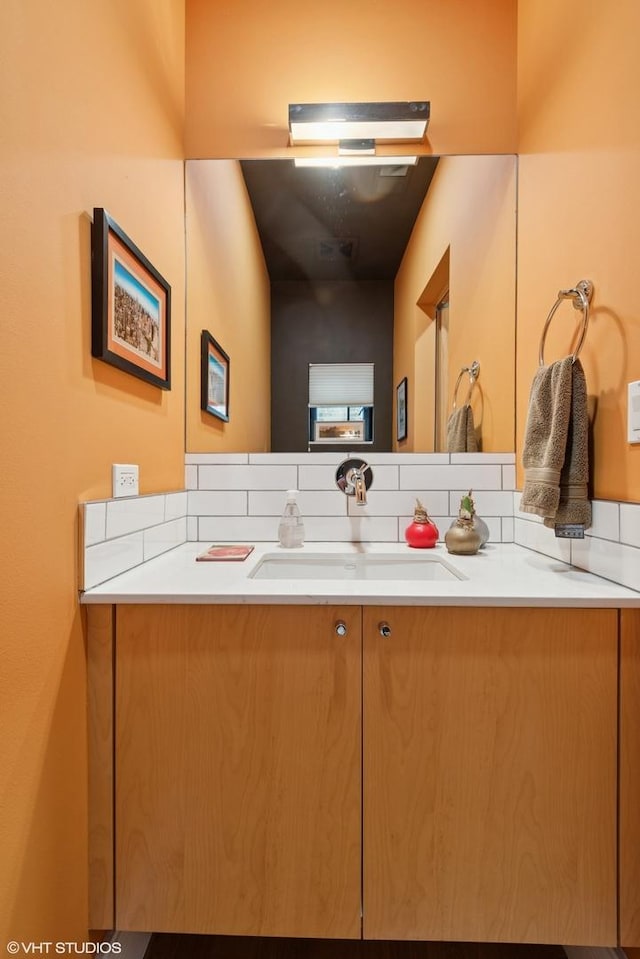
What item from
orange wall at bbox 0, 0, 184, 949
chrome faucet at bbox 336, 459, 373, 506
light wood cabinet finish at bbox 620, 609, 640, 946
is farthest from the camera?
chrome faucet at bbox 336, 459, 373, 506

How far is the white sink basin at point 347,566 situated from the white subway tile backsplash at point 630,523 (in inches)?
17.8

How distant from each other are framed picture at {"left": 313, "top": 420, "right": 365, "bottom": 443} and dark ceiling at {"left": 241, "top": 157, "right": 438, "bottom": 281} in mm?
448

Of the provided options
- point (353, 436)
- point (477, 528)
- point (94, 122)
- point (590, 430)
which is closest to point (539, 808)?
point (477, 528)

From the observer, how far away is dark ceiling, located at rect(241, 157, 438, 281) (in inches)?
54.7

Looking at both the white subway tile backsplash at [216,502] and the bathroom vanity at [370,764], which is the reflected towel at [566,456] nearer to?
the bathroom vanity at [370,764]

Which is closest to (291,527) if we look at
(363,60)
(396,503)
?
(396,503)

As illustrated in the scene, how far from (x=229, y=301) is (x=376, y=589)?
108 centimetres

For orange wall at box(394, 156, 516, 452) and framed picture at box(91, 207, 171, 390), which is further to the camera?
orange wall at box(394, 156, 516, 452)

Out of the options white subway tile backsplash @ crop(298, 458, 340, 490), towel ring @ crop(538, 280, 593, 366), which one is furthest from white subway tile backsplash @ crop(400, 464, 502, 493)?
towel ring @ crop(538, 280, 593, 366)

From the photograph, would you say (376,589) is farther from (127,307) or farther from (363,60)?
(363,60)

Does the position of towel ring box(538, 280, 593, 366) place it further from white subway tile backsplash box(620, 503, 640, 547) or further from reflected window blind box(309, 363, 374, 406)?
reflected window blind box(309, 363, 374, 406)

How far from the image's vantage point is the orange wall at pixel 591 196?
2.83ft

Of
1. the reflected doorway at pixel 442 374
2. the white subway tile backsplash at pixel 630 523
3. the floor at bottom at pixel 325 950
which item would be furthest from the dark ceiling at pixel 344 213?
the floor at bottom at pixel 325 950

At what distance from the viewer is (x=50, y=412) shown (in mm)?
723
